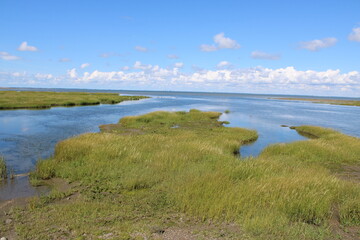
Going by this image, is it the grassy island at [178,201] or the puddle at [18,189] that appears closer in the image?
the grassy island at [178,201]

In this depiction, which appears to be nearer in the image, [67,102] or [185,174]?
[185,174]

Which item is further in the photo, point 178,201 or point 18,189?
point 18,189

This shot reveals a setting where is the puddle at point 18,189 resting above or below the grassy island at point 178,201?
below

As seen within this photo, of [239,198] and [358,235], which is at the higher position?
[239,198]

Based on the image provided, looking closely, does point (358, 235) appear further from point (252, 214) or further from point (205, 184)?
point (205, 184)

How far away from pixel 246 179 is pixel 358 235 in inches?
182

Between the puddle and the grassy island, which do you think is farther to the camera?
the puddle

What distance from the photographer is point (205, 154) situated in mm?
17922

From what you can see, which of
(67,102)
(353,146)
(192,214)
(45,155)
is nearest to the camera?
(192,214)

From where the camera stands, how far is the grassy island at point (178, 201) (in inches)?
338

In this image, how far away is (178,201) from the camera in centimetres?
1068

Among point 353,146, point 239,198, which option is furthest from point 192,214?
point 353,146

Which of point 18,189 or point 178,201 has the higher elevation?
point 178,201

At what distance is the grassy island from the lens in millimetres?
8578
